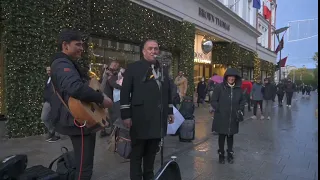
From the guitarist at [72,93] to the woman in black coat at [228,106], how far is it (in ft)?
10.8

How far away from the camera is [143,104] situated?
3.68 m

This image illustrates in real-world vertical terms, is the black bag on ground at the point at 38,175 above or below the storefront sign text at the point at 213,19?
below

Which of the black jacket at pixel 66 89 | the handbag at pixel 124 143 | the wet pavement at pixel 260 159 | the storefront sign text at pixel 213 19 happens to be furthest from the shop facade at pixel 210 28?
the black jacket at pixel 66 89

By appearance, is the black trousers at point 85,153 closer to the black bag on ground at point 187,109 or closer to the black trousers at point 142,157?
the black trousers at point 142,157

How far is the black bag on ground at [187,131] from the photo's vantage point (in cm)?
738

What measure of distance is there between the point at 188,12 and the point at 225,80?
35.3ft

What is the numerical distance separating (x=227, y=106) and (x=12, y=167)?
399 centimetres

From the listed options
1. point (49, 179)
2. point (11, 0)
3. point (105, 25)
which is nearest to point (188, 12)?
point (105, 25)

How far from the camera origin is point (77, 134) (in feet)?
9.52

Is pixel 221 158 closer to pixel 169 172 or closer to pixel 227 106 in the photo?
pixel 227 106

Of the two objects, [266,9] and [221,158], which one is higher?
[266,9]

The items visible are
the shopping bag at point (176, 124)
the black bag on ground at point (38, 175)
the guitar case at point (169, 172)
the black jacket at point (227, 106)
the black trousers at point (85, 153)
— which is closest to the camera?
the black bag on ground at point (38, 175)

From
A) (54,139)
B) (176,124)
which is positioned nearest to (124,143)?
(176,124)

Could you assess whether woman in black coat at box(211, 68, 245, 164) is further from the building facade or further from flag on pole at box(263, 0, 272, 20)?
flag on pole at box(263, 0, 272, 20)
